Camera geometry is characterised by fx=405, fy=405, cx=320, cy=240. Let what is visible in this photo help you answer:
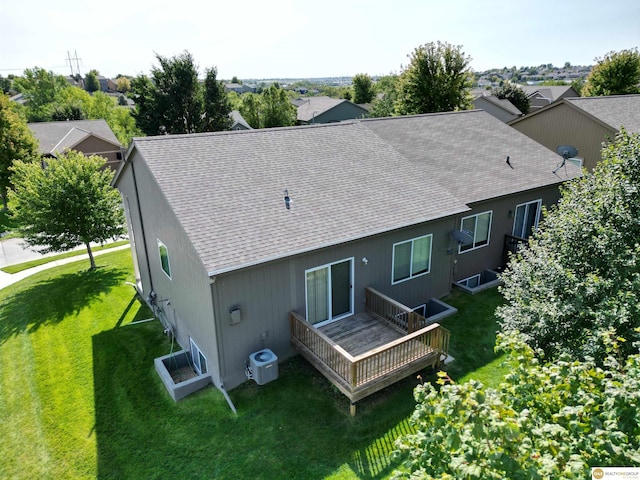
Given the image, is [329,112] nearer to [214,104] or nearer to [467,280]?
[214,104]

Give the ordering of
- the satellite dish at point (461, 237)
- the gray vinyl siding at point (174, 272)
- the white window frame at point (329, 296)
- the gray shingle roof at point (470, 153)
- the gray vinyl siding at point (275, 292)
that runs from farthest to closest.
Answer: the gray shingle roof at point (470, 153) < the satellite dish at point (461, 237) < the white window frame at point (329, 296) < the gray vinyl siding at point (174, 272) < the gray vinyl siding at point (275, 292)

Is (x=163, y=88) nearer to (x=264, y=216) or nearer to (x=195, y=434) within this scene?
(x=264, y=216)

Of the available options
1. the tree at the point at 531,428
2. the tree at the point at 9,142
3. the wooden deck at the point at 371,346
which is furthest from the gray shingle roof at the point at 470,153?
the tree at the point at 9,142

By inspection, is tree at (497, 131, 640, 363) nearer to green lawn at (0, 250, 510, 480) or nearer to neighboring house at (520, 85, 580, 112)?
green lawn at (0, 250, 510, 480)

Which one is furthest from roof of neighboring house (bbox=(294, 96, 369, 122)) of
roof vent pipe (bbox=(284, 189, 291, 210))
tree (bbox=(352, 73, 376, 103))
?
roof vent pipe (bbox=(284, 189, 291, 210))

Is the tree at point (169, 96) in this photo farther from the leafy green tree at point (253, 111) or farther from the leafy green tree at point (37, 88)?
the leafy green tree at point (37, 88)

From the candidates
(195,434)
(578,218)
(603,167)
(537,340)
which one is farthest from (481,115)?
(195,434)

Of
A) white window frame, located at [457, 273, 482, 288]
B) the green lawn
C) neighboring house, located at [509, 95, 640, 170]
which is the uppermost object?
neighboring house, located at [509, 95, 640, 170]
